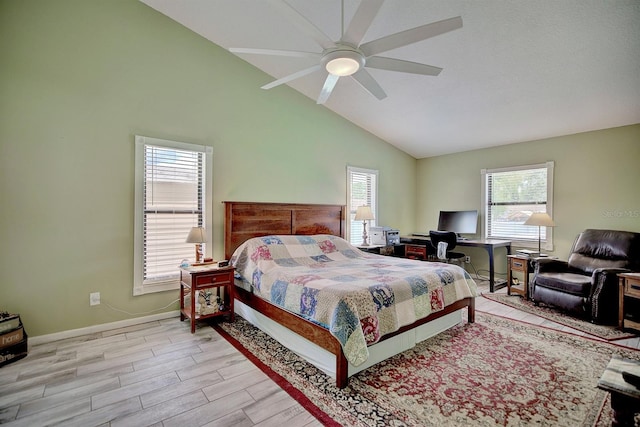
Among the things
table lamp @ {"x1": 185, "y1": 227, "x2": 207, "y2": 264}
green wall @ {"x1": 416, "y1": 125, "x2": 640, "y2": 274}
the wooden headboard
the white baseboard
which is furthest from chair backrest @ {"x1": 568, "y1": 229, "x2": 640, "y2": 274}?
the white baseboard

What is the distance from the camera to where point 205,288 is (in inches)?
124

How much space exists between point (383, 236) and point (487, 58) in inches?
117

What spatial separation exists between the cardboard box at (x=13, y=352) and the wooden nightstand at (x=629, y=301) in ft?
18.8

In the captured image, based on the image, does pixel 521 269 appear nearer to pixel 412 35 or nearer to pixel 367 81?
pixel 367 81

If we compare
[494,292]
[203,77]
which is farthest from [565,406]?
[203,77]

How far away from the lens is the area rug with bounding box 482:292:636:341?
307 centimetres

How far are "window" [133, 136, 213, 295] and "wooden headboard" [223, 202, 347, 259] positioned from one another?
0.27 meters

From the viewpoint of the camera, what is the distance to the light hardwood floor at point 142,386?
6.03ft

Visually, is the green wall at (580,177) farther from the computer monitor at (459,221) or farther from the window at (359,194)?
the window at (359,194)

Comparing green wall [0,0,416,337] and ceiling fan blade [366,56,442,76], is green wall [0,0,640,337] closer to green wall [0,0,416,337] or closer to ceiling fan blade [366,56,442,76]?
green wall [0,0,416,337]

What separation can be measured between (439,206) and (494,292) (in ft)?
6.84

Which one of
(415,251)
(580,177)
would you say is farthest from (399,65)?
(580,177)

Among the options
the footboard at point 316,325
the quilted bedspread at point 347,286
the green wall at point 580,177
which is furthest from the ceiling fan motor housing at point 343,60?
the green wall at point 580,177

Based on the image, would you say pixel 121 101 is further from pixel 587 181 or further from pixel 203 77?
pixel 587 181
